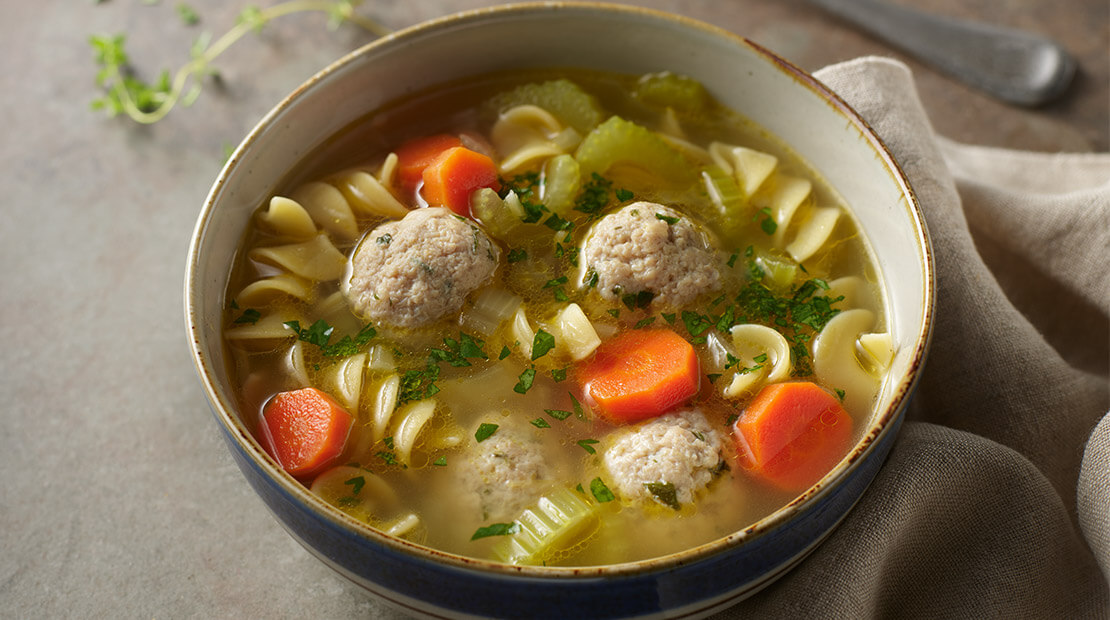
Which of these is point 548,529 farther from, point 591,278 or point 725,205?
point 725,205

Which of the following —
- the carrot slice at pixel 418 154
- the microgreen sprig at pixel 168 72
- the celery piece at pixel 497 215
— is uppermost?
the microgreen sprig at pixel 168 72

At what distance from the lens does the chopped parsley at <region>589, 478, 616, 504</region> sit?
3.07 meters

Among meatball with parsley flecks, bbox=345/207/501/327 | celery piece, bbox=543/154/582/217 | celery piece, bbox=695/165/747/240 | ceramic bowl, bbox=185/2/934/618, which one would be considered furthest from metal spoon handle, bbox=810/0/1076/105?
meatball with parsley flecks, bbox=345/207/501/327

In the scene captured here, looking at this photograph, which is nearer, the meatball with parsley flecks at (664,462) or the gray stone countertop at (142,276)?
the meatball with parsley flecks at (664,462)

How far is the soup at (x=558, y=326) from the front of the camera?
3086 mm

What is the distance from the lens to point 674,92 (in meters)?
4.10

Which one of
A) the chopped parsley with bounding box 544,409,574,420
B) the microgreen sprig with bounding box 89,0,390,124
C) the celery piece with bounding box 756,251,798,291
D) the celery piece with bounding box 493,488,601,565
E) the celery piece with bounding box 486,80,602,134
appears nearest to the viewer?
the celery piece with bounding box 493,488,601,565

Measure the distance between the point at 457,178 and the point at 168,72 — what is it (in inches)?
83.7

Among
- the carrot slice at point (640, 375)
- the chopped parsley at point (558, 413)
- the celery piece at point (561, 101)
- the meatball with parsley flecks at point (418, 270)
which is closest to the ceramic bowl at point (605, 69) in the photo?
the celery piece at point (561, 101)

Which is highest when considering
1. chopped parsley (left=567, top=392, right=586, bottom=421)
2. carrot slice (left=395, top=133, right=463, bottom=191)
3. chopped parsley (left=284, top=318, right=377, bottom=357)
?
carrot slice (left=395, top=133, right=463, bottom=191)

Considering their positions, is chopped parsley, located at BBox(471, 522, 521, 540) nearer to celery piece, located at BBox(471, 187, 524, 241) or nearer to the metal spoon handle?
celery piece, located at BBox(471, 187, 524, 241)

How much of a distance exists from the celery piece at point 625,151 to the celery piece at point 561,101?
182 mm

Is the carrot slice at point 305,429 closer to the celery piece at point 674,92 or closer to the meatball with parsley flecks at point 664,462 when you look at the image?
the meatball with parsley flecks at point 664,462

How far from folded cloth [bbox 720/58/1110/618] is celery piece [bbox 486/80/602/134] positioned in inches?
40.7
